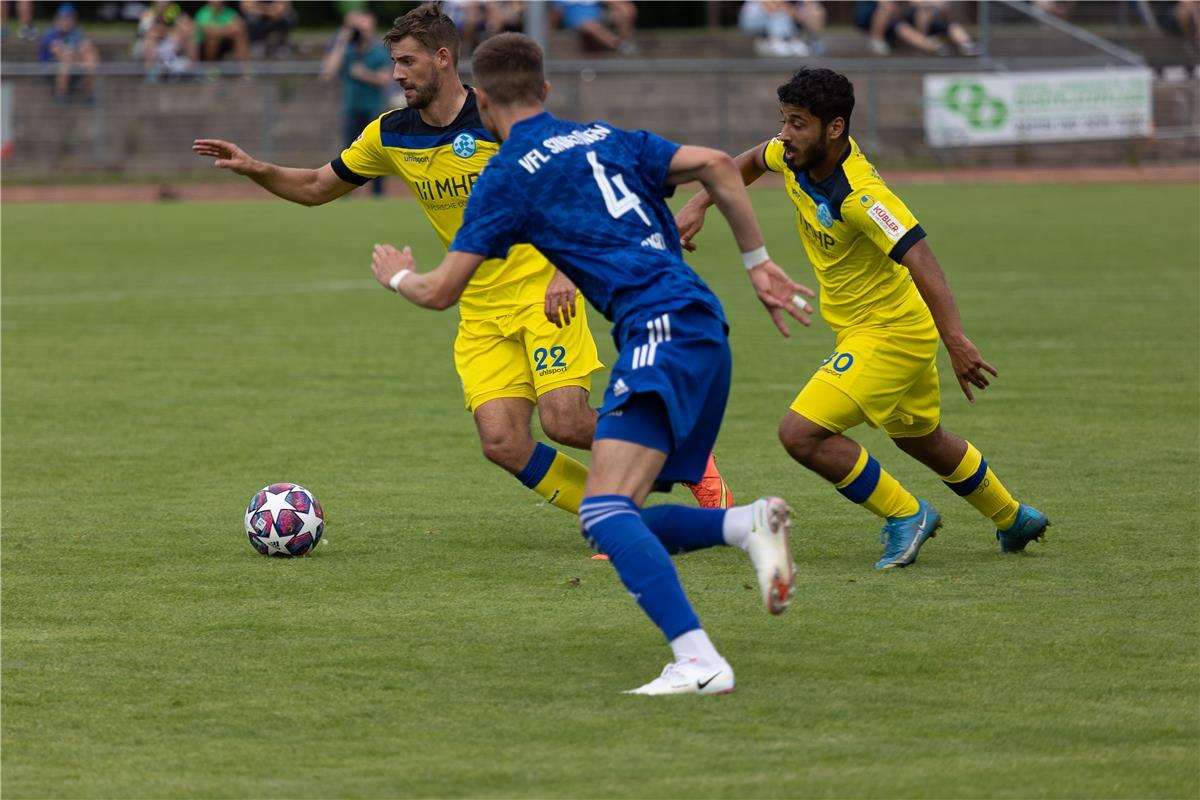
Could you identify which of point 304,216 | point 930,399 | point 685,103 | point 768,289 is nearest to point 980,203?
point 685,103

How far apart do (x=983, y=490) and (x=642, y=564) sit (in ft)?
8.65

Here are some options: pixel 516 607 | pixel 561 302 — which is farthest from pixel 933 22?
pixel 516 607

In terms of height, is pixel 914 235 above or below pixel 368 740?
above

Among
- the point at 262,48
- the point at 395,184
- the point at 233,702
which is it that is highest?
the point at 233,702

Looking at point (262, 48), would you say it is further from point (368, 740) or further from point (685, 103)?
point (368, 740)

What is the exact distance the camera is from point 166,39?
114 ft

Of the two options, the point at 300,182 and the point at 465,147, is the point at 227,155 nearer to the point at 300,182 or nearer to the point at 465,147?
the point at 300,182

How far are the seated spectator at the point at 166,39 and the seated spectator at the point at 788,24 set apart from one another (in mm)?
11016

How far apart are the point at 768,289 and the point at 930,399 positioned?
2092 mm

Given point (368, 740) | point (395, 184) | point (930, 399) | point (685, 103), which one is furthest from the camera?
point (395, 184)

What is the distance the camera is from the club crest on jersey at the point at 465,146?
7.83 meters

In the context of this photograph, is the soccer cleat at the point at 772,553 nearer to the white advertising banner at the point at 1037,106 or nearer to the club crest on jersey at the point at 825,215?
the club crest on jersey at the point at 825,215

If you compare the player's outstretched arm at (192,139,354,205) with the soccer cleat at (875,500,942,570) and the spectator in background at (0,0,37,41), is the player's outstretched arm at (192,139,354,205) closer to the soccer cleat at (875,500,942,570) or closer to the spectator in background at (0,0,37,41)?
the soccer cleat at (875,500,942,570)

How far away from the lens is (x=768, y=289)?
554 centimetres
